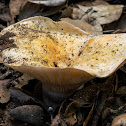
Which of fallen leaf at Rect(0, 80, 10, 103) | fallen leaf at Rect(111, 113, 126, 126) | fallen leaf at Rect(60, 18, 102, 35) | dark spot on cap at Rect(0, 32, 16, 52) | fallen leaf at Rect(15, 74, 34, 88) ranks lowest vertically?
fallen leaf at Rect(0, 80, 10, 103)

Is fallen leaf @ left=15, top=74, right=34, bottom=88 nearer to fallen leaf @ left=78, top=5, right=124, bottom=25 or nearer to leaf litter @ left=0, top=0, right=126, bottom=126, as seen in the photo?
leaf litter @ left=0, top=0, right=126, bottom=126

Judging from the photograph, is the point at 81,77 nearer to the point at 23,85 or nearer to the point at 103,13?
the point at 23,85

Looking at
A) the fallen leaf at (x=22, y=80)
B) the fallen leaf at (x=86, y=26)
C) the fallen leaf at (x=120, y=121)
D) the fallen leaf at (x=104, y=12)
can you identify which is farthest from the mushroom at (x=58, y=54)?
the fallen leaf at (x=104, y=12)

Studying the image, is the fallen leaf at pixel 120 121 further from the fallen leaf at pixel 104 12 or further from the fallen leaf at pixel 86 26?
the fallen leaf at pixel 104 12

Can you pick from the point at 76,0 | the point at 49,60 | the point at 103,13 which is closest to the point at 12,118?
the point at 49,60

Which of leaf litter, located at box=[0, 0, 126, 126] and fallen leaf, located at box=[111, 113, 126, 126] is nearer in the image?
fallen leaf, located at box=[111, 113, 126, 126]

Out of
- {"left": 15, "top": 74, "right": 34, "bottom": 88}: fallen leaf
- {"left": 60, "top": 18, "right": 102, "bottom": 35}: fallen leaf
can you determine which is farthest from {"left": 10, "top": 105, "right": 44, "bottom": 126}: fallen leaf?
{"left": 60, "top": 18, "right": 102, "bottom": 35}: fallen leaf

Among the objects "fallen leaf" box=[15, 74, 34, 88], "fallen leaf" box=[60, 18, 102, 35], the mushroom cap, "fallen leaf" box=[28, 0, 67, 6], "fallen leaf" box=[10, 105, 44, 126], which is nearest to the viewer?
the mushroom cap

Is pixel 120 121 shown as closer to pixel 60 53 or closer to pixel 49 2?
pixel 60 53
